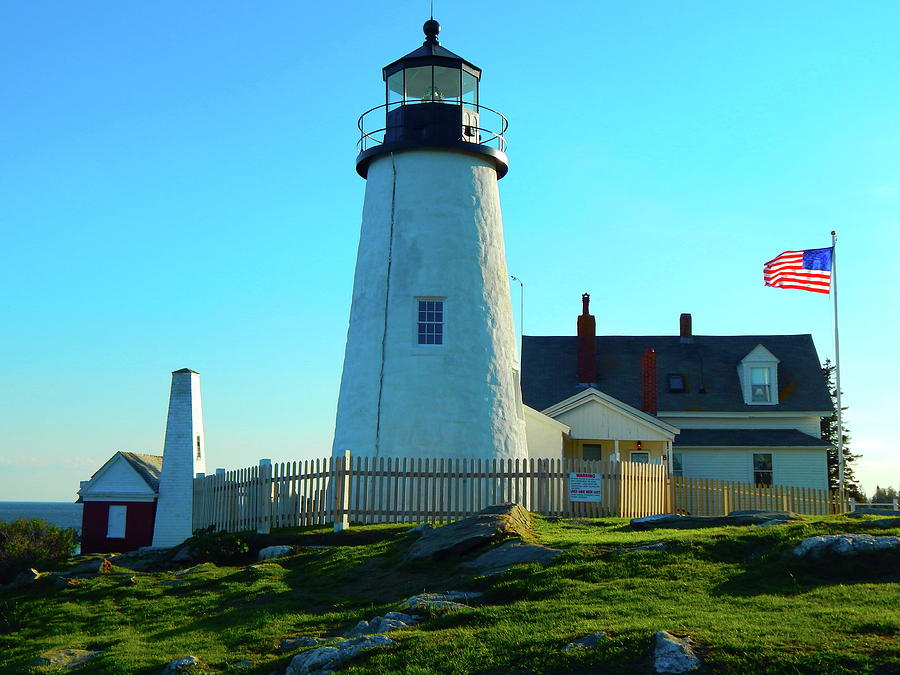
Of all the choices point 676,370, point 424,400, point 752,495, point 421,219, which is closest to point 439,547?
point 424,400

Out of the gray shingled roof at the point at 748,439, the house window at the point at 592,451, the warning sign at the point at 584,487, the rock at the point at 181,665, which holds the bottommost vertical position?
the rock at the point at 181,665

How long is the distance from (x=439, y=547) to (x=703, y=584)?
4.54 meters

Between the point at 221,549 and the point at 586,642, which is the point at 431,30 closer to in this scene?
the point at 221,549

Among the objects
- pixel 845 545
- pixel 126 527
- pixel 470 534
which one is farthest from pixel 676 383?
pixel 845 545

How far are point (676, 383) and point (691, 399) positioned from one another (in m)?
1.18

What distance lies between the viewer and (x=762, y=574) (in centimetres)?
1177

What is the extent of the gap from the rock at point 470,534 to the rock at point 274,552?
2874 millimetres

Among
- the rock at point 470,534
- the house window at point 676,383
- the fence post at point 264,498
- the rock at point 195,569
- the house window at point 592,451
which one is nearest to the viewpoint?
the rock at point 470,534

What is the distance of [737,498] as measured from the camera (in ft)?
83.5

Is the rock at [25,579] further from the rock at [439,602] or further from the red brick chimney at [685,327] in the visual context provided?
the red brick chimney at [685,327]

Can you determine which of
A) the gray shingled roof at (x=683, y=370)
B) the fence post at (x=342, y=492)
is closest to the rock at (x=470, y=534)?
the fence post at (x=342, y=492)

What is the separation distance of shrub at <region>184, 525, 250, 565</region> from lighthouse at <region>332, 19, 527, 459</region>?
13.2 ft

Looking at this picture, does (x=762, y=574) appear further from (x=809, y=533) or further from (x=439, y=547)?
(x=439, y=547)

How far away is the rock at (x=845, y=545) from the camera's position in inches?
463
